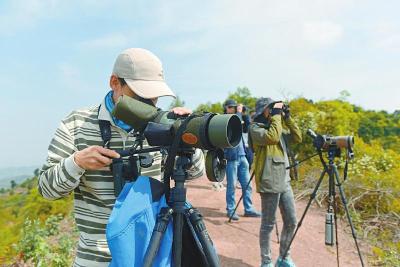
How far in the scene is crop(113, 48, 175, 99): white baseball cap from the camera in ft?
5.09

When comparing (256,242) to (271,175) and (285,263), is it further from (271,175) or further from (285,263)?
(271,175)

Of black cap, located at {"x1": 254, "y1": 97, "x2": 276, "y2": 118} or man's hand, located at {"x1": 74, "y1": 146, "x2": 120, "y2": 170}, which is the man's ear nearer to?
man's hand, located at {"x1": 74, "y1": 146, "x2": 120, "y2": 170}

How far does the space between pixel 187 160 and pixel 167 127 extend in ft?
0.45

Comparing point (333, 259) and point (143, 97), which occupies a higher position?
point (143, 97)

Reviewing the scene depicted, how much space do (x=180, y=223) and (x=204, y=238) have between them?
10cm

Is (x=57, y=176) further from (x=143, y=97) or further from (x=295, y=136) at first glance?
(x=295, y=136)

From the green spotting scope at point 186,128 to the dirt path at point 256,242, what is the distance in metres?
3.59

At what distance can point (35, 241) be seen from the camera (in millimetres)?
4434

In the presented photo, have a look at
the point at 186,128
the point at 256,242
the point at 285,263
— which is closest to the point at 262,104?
the point at 285,263

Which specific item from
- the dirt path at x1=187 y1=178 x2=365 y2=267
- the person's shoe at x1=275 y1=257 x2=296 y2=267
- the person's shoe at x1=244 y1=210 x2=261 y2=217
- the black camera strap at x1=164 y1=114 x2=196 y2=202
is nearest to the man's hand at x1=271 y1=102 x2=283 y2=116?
the person's shoe at x1=275 y1=257 x2=296 y2=267

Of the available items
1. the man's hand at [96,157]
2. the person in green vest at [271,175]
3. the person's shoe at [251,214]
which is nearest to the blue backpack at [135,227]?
the man's hand at [96,157]

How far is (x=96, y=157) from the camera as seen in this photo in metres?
1.35

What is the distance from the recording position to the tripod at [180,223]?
125 centimetres

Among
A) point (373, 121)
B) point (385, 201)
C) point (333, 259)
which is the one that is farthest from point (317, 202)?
point (373, 121)
